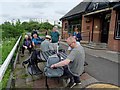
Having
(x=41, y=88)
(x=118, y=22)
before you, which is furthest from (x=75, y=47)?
(x=118, y=22)

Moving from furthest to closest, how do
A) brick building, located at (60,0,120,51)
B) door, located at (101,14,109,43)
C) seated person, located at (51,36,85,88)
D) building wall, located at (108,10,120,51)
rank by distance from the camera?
1. door, located at (101,14,109,43)
2. brick building, located at (60,0,120,51)
3. building wall, located at (108,10,120,51)
4. seated person, located at (51,36,85,88)

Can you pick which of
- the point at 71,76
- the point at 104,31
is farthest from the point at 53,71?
the point at 104,31

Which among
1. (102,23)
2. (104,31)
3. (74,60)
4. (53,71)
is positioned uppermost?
(102,23)

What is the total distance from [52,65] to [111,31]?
33.9ft

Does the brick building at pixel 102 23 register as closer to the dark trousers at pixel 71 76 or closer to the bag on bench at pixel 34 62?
the bag on bench at pixel 34 62

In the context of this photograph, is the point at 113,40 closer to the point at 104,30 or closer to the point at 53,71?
the point at 104,30

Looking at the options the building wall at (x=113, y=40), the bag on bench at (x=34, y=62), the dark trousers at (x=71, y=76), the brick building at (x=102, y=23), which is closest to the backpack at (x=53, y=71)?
the dark trousers at (x=71, y=76)

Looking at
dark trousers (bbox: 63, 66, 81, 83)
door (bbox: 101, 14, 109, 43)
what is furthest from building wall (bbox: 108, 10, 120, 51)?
dark trousers (bbox: 63, 66, 81, 83)

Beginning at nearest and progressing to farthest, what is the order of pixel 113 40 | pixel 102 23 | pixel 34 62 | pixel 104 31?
pixel 34 62 < pixel 113 40 < pixel 104 31 < pixel 102 23

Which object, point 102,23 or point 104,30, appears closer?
point 104,30

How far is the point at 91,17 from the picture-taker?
1802 centimetres

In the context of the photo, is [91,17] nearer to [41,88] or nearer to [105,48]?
[105,48]

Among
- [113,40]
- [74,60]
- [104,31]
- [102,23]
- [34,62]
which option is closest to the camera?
[74,60]

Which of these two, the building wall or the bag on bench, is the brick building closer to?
the building wall
